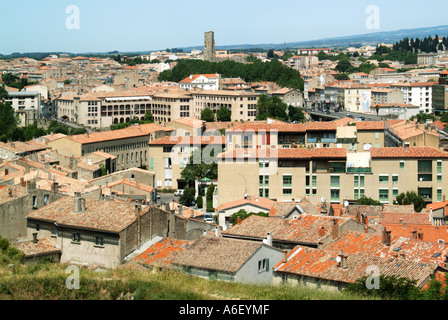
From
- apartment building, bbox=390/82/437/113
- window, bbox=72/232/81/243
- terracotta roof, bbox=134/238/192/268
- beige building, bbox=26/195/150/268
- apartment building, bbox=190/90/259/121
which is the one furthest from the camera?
apartment building, bbox=390/82/437/113

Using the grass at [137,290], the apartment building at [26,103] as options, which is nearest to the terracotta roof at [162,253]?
the grass at [137,290]

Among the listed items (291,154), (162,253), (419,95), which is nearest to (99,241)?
(162,253)

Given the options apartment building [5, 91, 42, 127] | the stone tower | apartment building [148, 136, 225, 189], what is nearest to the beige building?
apartment building [148, 136, 225, 189]

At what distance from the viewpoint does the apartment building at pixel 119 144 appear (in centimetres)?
4484

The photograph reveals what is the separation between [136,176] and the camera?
3359cm

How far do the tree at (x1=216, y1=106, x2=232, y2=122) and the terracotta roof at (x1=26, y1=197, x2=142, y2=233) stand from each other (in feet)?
181

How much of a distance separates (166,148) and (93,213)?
1054 inches

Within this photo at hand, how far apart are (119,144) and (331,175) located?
66.8ft

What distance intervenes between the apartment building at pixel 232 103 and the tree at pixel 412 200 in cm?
4492

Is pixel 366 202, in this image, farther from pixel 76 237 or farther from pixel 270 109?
pixel 270 109

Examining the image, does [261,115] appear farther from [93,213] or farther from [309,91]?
[93,213]

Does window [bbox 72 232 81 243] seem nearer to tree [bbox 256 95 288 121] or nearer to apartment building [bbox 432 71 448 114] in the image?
tree [bbox 256 95 288 121]

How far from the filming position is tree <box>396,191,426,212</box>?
30609 millimetres

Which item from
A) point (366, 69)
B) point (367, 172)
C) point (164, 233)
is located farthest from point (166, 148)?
point (366, 69)
